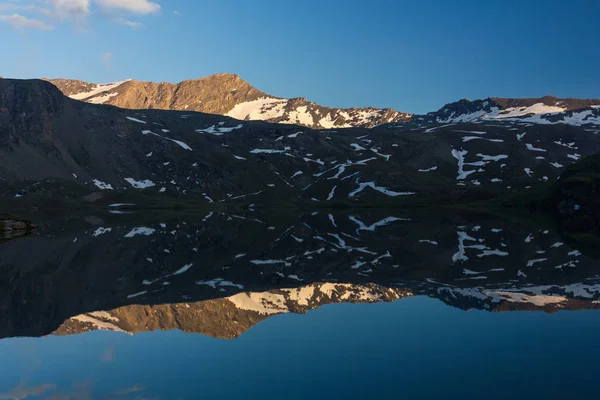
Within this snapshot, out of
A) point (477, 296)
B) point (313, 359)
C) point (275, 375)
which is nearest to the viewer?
point (275, 375)

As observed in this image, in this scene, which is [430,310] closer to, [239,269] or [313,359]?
[313,359]

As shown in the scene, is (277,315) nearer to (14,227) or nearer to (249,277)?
(249,277)

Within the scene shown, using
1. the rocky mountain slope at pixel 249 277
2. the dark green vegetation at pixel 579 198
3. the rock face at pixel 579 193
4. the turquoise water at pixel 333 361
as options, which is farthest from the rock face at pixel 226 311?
the rock face at pixel 579 193

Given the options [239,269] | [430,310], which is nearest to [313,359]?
[430,310]

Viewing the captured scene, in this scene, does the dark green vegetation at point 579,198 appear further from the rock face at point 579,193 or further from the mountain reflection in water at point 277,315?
the mountain reflection in water at point 277,315

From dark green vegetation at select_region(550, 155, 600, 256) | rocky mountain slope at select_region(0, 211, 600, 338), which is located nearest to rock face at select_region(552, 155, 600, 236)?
dark green vegetation at select_region(550, 155, 600, 256)

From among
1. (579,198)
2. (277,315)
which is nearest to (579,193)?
(579,198)

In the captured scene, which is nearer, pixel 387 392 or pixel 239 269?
pixel 387 392
